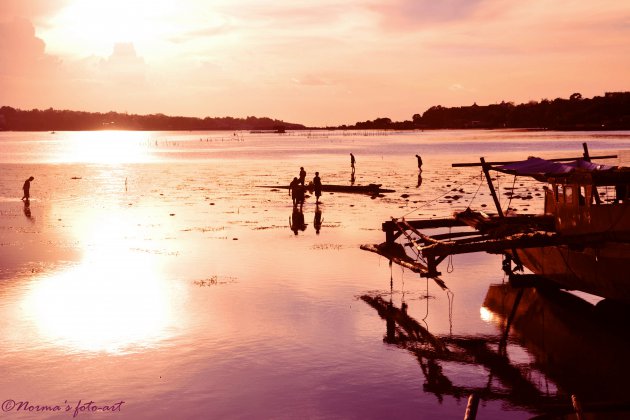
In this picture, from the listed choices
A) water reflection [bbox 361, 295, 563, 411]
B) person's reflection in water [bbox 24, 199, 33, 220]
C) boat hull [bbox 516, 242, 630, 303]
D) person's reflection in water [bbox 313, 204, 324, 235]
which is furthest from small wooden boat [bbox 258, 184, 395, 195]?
water reflection [bbox 361, 295, 563, 411]

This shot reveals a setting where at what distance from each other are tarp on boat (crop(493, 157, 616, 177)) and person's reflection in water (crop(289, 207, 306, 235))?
16227mm

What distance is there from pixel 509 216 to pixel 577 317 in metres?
6.89

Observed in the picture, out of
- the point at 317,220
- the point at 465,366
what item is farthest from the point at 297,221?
the point at 465,366

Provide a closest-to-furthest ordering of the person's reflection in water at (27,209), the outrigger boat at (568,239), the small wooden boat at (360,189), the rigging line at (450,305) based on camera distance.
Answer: the outrigger boat at (568,239)
the rigging line at (450,305)
the person's reflection in water at (27,209)
the small wooden boat at (360,189)

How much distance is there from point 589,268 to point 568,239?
1.51m

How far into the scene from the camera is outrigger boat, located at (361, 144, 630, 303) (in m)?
20.9

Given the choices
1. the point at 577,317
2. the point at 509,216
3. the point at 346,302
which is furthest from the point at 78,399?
the point at 509,216

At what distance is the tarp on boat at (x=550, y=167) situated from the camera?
77.9ft

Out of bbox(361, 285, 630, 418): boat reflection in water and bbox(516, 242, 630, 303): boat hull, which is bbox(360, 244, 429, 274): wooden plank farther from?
bbox(516, 242, 630, 303): boat hull

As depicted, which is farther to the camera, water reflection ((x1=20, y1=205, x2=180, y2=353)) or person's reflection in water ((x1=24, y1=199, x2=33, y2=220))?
person's reflection in water ((x1=24, y1=199, x2=33, y2=220))

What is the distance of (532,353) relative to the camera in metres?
19.4

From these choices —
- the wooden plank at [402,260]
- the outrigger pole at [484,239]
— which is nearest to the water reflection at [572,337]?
the outrigger pole at [484,239]

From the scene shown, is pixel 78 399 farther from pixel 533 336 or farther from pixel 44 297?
pixel 533 336

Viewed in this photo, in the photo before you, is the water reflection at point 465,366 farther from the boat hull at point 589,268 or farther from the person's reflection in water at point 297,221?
the person's reflection in water at point 297,221
